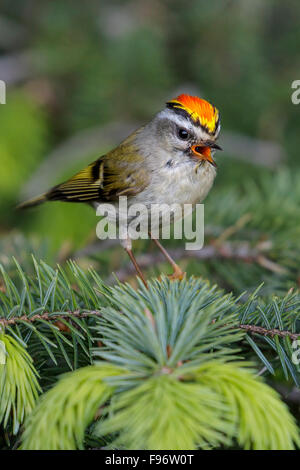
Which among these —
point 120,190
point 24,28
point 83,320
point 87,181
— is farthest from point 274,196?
point 24,28

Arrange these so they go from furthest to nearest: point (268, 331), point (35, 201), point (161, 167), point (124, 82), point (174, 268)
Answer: point (124, 82) → point (35, 201) → point (161, 167) → point (174, 268) → point (268, 331)

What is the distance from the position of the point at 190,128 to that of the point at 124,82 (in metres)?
0.98

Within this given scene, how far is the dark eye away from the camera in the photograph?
5.12 ft

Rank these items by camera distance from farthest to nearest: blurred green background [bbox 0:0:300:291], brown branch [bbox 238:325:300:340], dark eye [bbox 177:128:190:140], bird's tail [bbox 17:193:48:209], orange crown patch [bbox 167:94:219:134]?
blurred green background [bbox 0:0:300:291] → bird's tail [bbox 17:193:48:209] → dark eye [bbox 177:128:190:140] → orange crown patch [bbox 167:94:219:134] → brown branch [bbox 238:325:300:340]

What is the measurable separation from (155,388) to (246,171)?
1.86 m

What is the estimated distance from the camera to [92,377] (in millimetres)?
734

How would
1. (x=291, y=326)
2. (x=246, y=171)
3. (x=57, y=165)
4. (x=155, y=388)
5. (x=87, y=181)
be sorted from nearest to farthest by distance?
(x=155, y=388) → (x=291, y=326) → (x=87, y=181) → (x=57, y=165) → (x=246, y=171)

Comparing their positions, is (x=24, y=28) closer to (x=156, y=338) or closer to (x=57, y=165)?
(x=57, y=165)

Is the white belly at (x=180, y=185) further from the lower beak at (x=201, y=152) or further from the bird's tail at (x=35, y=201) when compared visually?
the bird's tail at (x=35, y=201)

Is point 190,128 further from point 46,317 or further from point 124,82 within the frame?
point 124,82

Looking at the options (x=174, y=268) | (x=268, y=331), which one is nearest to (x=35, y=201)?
(x=174, y=268)

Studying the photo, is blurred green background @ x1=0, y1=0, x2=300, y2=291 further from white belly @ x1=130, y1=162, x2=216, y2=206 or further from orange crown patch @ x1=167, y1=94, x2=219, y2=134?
orange crown patch @ x1=167, y1=94, x2=219, y2=134

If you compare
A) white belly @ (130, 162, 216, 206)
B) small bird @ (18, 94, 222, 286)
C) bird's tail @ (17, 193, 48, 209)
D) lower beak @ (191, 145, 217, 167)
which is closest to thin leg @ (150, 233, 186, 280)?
small bird @ (18, 94, 222, 286)

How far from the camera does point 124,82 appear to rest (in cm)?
239
